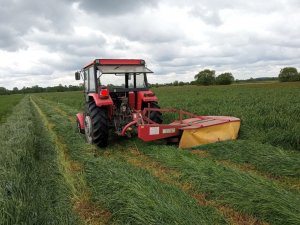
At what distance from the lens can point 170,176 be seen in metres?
4.95

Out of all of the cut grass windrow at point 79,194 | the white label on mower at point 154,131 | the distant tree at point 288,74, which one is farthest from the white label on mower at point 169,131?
the distant tree at point 288,74

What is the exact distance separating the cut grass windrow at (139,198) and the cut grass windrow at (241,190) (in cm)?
38

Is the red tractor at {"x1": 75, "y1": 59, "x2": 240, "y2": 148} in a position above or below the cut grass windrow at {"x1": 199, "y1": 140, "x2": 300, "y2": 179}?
above

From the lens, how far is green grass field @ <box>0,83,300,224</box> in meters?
3.42

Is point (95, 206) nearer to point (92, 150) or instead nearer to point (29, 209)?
point (29, 209)

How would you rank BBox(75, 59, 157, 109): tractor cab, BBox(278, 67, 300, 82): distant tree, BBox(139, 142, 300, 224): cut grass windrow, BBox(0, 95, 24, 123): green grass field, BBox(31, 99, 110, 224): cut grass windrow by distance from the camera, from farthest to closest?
BBox(278, 67, 300, 82): distant tree, BBox(0, 95, 24, 123): green grass field, BBox(75, 59, 157, 109): tractor cab, BBox(31, 99, 110, 224): cut grass windrow, BBox(139, 142, 300, 224): cut grass windrow

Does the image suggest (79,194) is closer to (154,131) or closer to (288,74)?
(154,131)

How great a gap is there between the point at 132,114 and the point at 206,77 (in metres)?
65.2

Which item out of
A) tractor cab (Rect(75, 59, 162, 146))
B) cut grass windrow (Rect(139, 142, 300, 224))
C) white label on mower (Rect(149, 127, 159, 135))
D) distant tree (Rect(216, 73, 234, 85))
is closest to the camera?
cut grass windrow (Rect(139, 142, 300, 224))

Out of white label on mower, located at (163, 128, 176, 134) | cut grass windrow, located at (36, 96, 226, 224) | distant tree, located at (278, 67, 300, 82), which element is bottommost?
cut grass windrow, located at (36, 96, 226, 224)

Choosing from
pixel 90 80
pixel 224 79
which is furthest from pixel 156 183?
pixel 224 79

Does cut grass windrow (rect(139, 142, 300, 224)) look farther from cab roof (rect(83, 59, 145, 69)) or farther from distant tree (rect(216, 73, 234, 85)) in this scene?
distant tree (rect(216, 73, 234, 85))

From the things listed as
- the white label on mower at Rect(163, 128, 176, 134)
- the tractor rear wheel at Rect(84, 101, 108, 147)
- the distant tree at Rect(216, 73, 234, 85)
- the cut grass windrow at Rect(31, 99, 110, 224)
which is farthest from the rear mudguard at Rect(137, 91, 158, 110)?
the distant tree at Rect(216, 73, 234, 85)

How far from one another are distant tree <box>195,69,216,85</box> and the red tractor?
60546 mm
